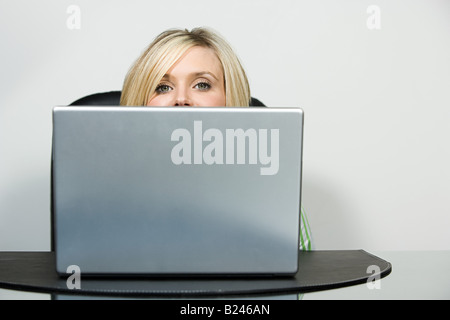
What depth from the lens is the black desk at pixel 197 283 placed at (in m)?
0.71

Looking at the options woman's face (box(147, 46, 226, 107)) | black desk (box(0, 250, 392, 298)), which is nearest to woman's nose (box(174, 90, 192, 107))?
woman's face (box(147, 46, 226, 107))

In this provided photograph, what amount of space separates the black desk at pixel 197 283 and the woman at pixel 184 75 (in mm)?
797

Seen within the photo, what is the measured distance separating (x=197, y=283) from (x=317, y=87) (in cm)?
168

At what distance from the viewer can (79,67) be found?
223 centimetres

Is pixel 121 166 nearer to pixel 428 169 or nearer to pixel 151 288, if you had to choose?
pixel 151 288

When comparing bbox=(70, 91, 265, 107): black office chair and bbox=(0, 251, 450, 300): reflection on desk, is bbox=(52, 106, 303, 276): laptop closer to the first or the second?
bbox=(0, 251, 450, 300): reflection on desk

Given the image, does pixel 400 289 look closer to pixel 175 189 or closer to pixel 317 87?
pixel 175 189

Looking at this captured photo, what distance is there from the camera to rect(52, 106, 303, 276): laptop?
75 centimetres

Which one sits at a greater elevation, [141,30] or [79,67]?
[141,30]

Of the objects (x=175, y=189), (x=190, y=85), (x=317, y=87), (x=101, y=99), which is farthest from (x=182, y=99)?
(x=175, y=189)

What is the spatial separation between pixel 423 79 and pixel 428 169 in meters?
0.41

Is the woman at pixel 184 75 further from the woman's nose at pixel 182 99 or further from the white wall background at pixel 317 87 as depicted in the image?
the white wall background at pixel 317 87

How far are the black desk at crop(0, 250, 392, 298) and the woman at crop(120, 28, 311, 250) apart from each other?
797 mm

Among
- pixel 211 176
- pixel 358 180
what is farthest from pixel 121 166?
pixel 358 180
